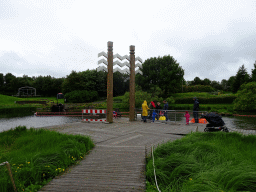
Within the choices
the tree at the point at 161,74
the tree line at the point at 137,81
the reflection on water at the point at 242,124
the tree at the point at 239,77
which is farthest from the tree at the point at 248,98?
the tree at the point at 239,77

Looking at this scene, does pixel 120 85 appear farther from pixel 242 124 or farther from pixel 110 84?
pixel 110 84

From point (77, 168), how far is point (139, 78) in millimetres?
44383

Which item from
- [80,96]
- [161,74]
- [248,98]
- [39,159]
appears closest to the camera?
[39,159]

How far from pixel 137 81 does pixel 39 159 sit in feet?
147

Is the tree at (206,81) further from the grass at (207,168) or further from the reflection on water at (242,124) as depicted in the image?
the grass at (207,168)

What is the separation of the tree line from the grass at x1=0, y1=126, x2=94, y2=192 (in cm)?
3449

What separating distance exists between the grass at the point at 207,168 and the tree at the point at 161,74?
4225 cm

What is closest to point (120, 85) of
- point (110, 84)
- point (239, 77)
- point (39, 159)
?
point (239, 77)

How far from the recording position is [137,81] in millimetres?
48375

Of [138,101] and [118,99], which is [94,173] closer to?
[138,101]

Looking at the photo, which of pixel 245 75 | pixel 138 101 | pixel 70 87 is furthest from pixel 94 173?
pixel 245 75

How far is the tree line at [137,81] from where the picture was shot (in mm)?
47406

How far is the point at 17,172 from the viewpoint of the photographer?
3498 mm

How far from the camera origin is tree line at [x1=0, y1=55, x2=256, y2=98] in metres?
47.4
